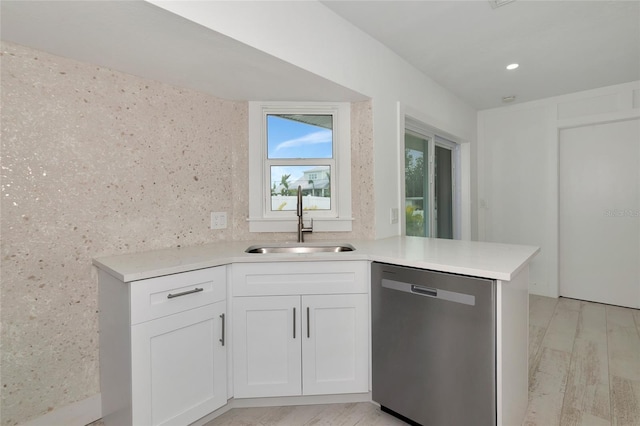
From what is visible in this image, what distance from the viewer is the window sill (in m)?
2.45

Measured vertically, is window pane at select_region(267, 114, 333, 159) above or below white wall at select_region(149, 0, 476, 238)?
below

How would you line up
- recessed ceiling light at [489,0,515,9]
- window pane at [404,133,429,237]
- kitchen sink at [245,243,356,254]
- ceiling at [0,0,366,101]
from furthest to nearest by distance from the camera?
1. window pane at [404,133,429,237]
2. kitchen sink at [245,243,356,254]
3. recessed ceiling light at [489,0,515,9]
4. ceiling at [0,0,366,101]

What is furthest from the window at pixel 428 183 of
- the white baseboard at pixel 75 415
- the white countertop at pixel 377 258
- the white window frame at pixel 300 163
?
the white baseboard at pixel 75 415

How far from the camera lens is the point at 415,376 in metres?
1.56

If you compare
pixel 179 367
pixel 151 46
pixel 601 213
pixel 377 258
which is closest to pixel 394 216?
pixel 377 258

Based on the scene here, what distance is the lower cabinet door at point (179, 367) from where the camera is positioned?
139cm

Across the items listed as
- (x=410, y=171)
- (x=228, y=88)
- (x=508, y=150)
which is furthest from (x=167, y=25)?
(x=508, y=150)

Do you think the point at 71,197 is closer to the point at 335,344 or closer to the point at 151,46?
the point at 151,46

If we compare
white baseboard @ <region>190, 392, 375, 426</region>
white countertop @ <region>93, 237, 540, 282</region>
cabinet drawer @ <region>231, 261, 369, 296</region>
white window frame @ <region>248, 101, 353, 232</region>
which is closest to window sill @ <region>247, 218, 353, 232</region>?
white window frame @ <region>248, 101, 353, 232</region>

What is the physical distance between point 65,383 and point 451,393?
1.93 meters

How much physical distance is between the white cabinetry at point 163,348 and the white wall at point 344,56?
1.20 m

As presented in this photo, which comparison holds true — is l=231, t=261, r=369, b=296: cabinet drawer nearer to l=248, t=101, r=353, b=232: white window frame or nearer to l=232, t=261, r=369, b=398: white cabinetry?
l=232, t=261, r=369, b=398: white cabinetry

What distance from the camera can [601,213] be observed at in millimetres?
3521

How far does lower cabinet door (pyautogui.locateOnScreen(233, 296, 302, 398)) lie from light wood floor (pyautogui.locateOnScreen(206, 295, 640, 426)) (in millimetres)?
137
